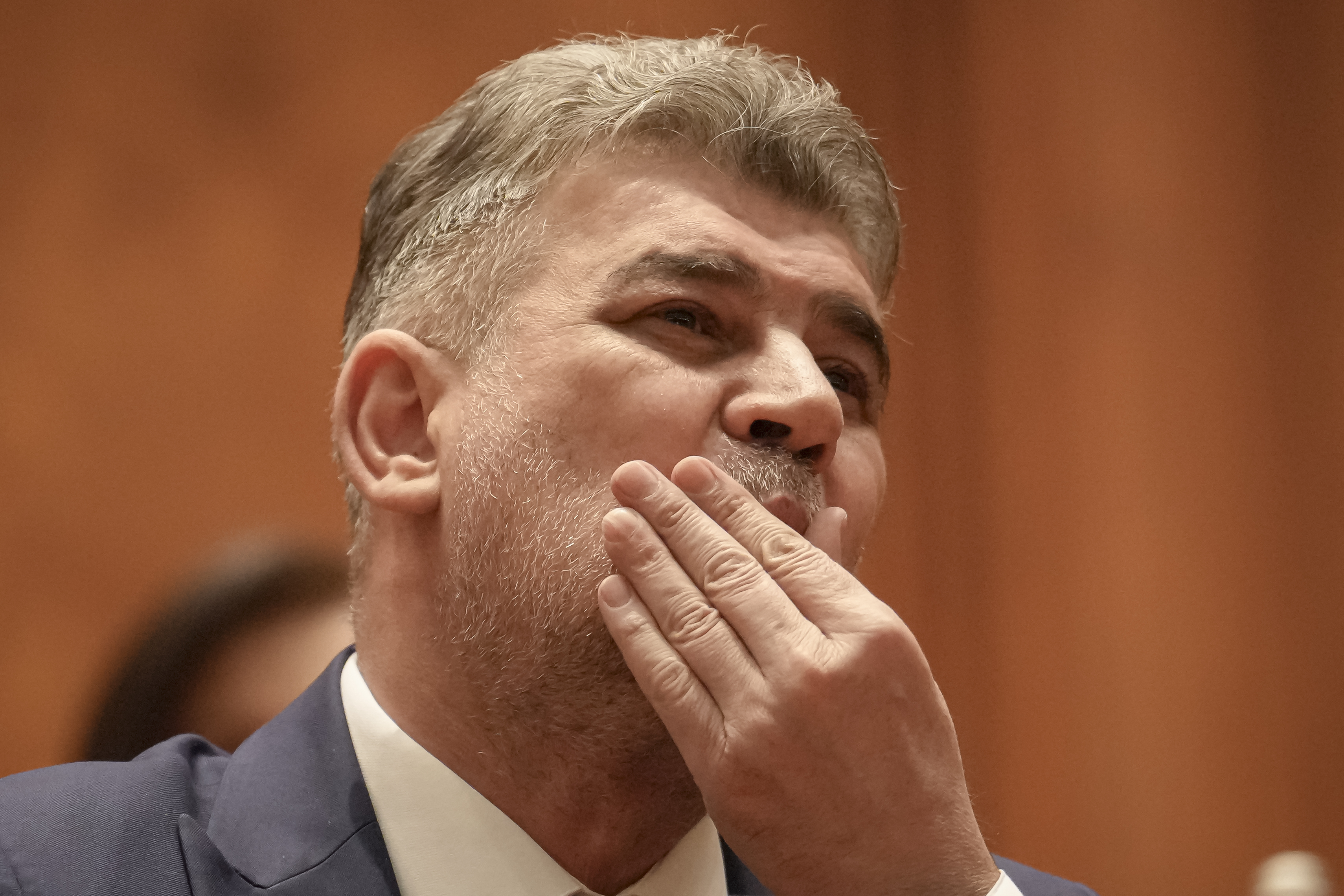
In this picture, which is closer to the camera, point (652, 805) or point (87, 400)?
point (652, 805)

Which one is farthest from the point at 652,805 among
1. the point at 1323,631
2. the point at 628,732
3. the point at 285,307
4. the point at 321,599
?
the point at 1323,631

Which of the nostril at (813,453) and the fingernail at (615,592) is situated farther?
the nostril at (813,453)

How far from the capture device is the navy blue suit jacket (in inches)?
45.9

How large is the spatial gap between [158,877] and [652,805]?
0.51 metres

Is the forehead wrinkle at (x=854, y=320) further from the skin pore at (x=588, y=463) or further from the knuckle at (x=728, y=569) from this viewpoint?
the knuckle at (x=728, y=569)

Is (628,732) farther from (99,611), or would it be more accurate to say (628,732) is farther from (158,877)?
(99,611)

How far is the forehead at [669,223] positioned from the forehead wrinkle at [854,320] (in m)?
0.01

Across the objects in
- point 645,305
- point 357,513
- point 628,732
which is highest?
point 645,305

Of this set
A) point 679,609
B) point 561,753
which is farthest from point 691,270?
point 561,753

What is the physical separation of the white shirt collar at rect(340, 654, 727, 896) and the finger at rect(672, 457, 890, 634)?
402 millimetres

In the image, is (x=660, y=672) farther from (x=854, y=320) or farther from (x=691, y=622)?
(x=854, y=320)

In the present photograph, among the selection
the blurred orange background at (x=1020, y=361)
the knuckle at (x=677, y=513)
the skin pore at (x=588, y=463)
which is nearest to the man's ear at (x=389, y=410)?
the skin pore at (x=588, y=463)

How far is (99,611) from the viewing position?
2.17 meters

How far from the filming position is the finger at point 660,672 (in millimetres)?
1088
